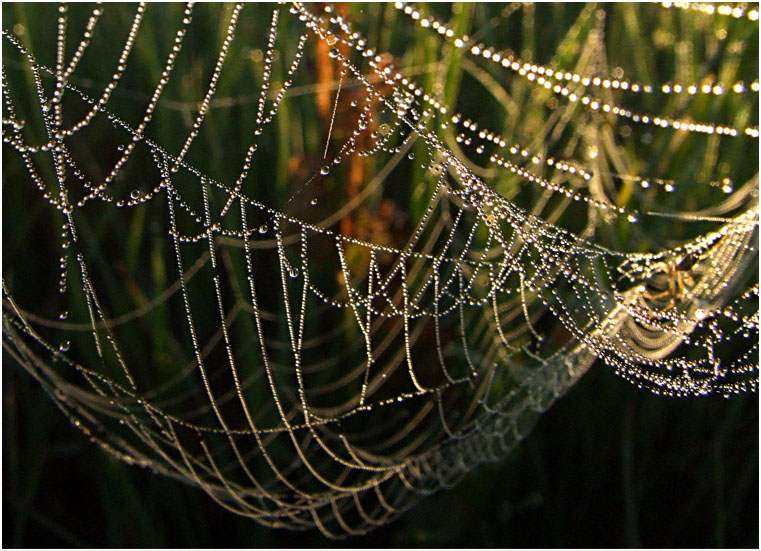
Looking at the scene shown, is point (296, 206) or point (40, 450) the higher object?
point (296, 206)

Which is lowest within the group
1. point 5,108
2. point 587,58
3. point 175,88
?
point 5,108

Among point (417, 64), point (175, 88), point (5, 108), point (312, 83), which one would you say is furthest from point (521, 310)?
point (5, 108)

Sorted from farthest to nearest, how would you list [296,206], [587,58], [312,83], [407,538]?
[587,58] < [312,83] < [296,206] < [407,538]

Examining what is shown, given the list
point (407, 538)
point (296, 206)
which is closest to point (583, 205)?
point (296, 206)

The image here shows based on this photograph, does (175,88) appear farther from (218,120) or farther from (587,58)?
(587,58)

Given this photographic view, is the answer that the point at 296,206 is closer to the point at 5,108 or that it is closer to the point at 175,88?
the point at 175,88

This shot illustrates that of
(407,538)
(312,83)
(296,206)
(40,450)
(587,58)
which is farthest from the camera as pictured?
(587,58)

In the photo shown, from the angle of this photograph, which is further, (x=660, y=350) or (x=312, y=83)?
(x=312, y=83)
